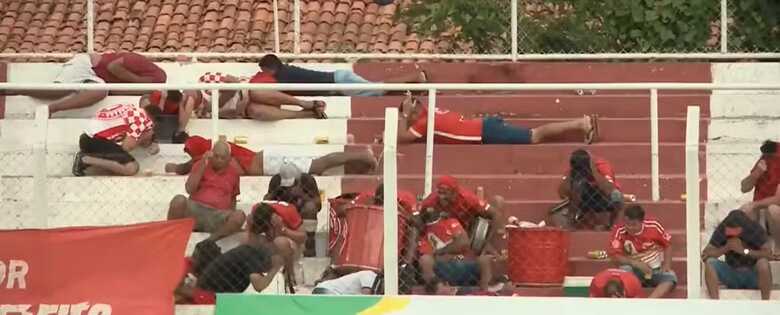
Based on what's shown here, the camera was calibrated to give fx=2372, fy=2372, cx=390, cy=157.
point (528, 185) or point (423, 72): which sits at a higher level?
point (423, 72)

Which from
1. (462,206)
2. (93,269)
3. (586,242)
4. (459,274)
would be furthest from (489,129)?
(93,269)

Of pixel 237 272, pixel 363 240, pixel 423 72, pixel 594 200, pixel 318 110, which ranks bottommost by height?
pixel 237 272

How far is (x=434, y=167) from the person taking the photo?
16.2 m

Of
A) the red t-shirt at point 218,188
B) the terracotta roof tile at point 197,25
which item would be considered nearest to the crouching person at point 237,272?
the red t-shirt at point 218,188

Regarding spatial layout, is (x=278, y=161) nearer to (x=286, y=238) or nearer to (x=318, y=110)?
(x=286, y=238)

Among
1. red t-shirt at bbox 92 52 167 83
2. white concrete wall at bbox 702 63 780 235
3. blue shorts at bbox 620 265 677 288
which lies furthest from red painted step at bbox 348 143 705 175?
red t-shirt at bbox 92 52 167 83

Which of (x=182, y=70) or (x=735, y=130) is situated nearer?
(x=735, y=130)

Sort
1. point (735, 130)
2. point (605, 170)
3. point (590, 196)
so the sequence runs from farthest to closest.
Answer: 1. point (735, 130)
2. point (605, 170)
3. point (590, 196)

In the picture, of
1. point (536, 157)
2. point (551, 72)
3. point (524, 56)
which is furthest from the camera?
point (524, 56)

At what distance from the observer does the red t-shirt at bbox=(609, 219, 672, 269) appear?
596 inches

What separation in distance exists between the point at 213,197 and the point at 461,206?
64.1 inches

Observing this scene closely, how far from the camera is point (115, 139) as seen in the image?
55.4 feet

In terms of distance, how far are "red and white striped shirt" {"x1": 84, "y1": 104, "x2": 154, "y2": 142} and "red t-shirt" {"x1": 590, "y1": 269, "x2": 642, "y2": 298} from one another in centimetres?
378

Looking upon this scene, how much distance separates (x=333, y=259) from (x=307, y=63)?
4817 millimetres
